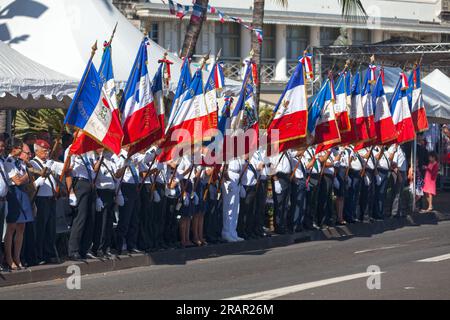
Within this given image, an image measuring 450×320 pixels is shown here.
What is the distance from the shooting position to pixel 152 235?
56.5ft

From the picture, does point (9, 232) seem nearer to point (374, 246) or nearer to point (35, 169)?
point (35, 169)

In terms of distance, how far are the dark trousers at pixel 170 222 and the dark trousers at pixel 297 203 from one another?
3.17 m

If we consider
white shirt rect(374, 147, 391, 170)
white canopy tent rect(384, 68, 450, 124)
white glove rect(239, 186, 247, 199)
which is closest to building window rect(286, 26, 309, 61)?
white canopy tent rect(384, 68, 450, 124)

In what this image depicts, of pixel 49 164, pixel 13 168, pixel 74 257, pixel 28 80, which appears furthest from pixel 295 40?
pixel 13 168

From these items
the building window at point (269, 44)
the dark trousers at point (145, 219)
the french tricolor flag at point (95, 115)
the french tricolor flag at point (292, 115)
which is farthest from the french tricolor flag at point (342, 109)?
the building window at point (269, 44)

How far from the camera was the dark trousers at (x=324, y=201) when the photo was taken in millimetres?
21047

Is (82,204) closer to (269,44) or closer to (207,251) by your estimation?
(207,251)

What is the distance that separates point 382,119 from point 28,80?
7946mm

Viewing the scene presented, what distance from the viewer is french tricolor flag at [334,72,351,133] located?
818 inches

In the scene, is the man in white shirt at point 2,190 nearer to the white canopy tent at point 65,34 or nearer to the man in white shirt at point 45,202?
the man in white shirt at point 45,202

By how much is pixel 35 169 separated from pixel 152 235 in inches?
104

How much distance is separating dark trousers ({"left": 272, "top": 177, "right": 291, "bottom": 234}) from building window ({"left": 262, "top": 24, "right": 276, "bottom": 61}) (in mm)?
26616

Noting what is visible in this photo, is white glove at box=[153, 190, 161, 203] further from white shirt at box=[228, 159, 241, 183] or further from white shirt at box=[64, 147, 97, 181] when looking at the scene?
white shirt at box=[228, 159, 241, 183]

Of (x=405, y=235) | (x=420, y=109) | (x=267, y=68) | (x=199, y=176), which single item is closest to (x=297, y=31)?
(x=267, y=68)
